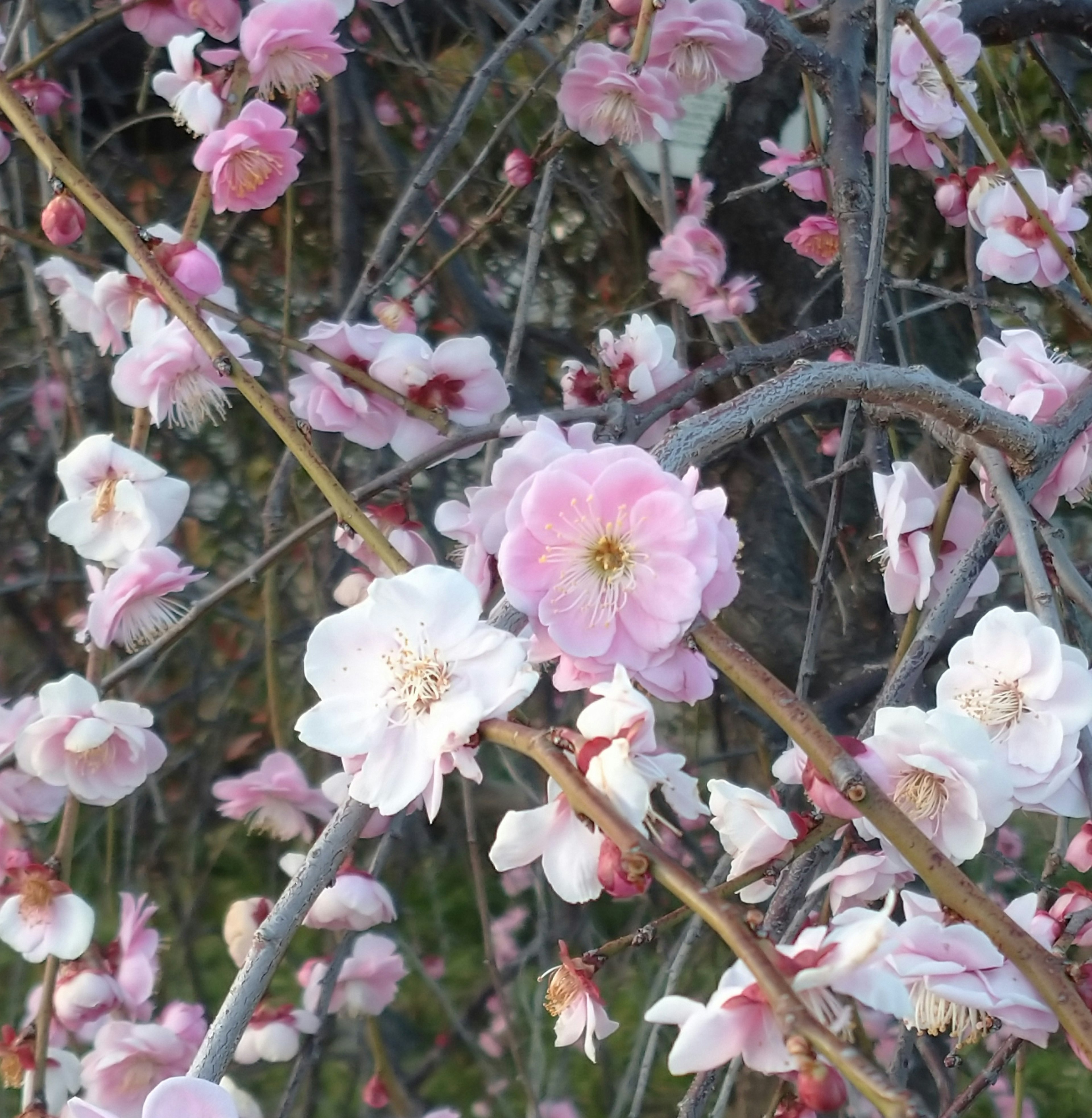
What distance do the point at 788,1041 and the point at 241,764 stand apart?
1.99 metres

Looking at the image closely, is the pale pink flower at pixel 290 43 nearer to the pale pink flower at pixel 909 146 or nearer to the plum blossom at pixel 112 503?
the plum blossom at pixel 112 503

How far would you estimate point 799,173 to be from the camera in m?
1.26

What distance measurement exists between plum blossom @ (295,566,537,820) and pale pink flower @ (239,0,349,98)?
606mm

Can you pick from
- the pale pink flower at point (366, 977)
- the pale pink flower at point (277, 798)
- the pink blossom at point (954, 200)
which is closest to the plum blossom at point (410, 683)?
the pale pink flower at point (277, 798)

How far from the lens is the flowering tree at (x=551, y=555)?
0.51 metres

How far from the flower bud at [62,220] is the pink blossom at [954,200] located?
0.82 metres

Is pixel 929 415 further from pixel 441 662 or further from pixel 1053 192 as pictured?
pixel 1053 192

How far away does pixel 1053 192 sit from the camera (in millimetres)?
1098

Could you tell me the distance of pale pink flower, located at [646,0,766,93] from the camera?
1104mm

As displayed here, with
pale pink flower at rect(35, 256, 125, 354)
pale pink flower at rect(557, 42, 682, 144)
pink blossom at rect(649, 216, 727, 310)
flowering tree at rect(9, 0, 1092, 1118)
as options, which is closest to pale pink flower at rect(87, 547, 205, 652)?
flowering tree at rect(9, 0, 1092, 1118)

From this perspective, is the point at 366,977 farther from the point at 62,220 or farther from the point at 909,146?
the point at 909,146

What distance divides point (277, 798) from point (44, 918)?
338 mm

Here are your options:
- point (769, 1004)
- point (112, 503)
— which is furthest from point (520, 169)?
point (769, 1004)

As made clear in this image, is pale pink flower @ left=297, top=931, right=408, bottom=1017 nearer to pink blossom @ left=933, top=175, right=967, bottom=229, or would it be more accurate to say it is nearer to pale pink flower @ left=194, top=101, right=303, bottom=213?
pale pink flower @ left=194, top=101, right=303, bottom=213
